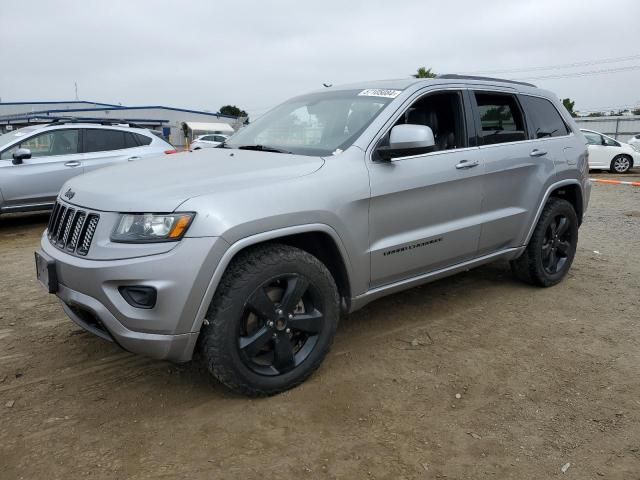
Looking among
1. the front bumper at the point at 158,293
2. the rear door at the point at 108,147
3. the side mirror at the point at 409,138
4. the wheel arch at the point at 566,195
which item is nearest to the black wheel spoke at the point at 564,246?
the wheel arch at the point at 566,195

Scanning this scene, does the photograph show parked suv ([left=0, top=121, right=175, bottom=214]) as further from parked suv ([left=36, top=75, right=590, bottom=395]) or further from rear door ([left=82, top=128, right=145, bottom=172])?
parked suv ([left=36, top=75, right=590, bottom=395])

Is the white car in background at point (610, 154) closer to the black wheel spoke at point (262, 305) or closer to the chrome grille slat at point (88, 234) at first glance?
the black wheel spoke at point (262, 305)

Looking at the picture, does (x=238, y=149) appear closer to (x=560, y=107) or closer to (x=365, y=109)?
(x=365, y=109)

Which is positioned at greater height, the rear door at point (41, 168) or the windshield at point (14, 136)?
the windshield at point (14, 136)

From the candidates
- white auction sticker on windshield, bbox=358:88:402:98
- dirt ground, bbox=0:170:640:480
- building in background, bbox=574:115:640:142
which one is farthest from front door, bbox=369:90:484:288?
building in background, bbox=574:115:640:142

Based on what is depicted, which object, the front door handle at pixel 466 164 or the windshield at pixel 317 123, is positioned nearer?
the windshield at pixel 317 123

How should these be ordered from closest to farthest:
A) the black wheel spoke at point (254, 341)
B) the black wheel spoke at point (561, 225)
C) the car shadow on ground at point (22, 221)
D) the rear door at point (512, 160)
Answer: the black wheel spoke at point (254, 341) < the rear door at point (512, 160) < the black wheel spoke at point (561, 225) < the car shadow on ground at point (22, 221)

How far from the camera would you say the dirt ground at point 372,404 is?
7.96ft

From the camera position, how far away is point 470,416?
2807mm

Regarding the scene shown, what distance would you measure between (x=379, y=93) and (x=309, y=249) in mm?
1241

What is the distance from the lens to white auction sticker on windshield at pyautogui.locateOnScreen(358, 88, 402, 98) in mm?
3551

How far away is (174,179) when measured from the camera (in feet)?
9.25

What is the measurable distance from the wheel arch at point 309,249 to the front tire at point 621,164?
16.3 metres

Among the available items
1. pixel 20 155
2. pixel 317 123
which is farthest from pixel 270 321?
pixel 20 155
